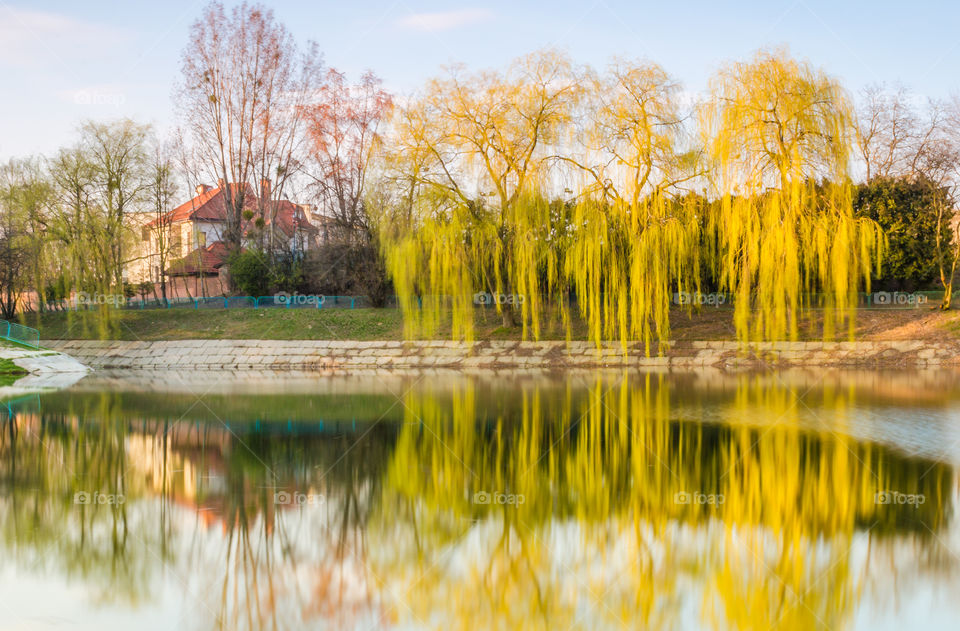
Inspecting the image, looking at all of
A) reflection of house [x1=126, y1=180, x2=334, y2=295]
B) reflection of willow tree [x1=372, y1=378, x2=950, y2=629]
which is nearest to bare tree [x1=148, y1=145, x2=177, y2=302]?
reflection of house [x1=126, y1=180, x2=334, y2=295]

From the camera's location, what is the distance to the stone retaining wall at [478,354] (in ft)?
78.1

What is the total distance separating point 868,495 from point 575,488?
2.86 m

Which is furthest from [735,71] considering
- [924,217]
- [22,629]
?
[22,629]

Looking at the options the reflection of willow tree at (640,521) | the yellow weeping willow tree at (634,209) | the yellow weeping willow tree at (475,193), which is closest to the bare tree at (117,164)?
the yellow weeping willow tree at (475,193)

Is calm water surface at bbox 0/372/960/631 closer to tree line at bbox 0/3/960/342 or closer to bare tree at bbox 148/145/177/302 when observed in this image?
tree line at bbox 0/3/960/342

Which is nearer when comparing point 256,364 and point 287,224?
point 256,364

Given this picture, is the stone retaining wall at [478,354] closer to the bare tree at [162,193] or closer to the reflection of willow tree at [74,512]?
the bare tree at [162,193]

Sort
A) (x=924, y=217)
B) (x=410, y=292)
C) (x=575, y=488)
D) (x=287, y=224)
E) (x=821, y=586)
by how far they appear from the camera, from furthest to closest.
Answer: (x=287, y=224)
(x=924, y=217)
(x=410, y=292)
(x=575, y=488)
(x=821, y=586)

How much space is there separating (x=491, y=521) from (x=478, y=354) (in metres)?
19.7

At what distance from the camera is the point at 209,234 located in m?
50.5

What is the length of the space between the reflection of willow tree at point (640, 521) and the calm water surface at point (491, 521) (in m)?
0.03

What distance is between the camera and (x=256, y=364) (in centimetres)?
2811

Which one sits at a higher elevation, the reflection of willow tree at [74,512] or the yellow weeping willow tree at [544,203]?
the yellow weeping willow tree at [544,203]

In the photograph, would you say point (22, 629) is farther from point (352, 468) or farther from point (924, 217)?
point (924, 217)
